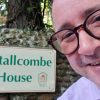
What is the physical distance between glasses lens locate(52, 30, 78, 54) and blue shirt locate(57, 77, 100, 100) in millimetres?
263

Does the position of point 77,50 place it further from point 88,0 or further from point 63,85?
point 63,85

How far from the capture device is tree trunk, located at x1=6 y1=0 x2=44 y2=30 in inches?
209

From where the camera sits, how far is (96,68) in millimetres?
1199

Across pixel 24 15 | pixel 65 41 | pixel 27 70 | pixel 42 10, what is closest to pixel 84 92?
pixel 65 41

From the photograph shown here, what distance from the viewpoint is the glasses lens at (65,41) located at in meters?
1.23

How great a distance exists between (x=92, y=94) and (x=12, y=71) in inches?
130

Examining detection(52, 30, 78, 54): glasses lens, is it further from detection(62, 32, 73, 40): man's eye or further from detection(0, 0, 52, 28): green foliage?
detection(0, 0, 52, 28): green foliage

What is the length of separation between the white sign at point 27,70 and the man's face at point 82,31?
136 inches

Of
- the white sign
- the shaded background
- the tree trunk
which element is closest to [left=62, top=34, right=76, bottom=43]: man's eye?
the shaded background

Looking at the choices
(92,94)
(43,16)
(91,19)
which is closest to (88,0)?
(91,19)

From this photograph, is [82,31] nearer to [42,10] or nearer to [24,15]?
[24,15]

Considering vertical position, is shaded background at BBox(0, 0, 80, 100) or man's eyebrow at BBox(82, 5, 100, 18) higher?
man's eyebrow at BBox(82, 5, 100, 18)

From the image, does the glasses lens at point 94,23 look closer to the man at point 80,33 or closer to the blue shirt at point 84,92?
the man at point 80,33

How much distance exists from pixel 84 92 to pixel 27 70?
10.6 ft
